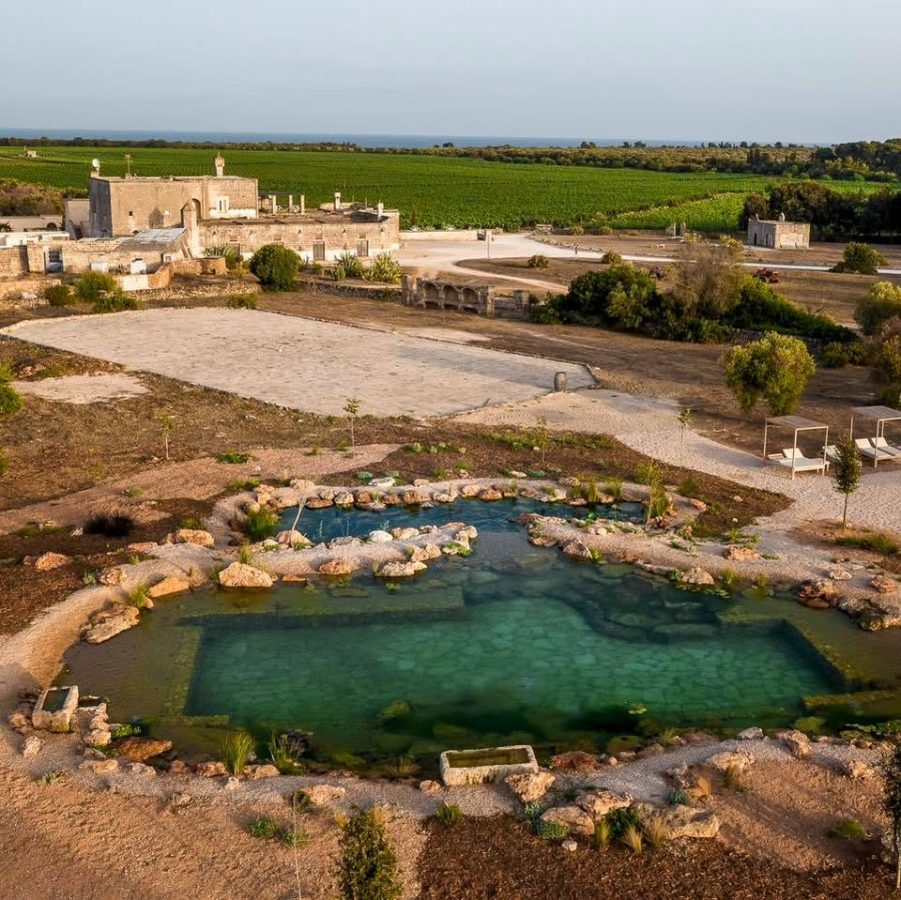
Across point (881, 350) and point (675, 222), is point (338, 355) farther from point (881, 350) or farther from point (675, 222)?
point (675, 222)

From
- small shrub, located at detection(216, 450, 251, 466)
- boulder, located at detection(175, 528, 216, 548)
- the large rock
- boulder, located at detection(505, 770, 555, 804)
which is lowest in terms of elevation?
the large rock

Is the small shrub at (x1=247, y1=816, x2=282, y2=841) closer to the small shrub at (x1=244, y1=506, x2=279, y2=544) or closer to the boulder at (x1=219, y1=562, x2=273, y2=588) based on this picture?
the boulder at (x1=219, y1=562, x2=273, y2=588)

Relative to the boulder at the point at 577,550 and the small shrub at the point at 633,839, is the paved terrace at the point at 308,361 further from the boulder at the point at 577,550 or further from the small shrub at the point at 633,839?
the small shrub at the point at 633,839

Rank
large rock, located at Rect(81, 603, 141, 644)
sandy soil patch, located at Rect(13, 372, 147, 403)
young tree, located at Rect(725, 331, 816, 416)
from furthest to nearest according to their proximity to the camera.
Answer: sandy soil patch, located at Rect(13, 372, 147, 403)
young tree, located at Rect(725, 331, 816, 416)
large rock, located at Rect(81, 603, 141, 644)

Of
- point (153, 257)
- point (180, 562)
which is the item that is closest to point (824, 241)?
point (153, 257)

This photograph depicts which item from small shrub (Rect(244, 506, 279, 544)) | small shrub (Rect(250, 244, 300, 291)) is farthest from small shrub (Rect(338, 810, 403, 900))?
small shrub (Rect(250, 244, 300, 291))

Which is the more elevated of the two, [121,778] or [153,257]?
[153,257]
